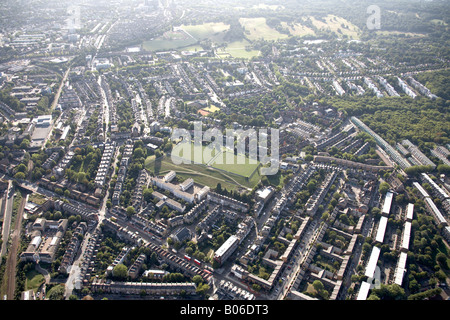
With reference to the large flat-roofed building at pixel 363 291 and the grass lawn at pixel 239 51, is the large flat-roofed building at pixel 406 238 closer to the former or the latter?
the large flat-roofed building at pixel 363 291

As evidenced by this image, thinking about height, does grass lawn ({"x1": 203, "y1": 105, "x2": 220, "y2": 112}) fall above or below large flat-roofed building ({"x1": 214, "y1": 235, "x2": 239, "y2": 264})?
above

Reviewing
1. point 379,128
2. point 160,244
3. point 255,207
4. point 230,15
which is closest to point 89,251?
point 160,244

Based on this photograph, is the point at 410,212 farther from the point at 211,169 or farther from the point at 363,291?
the point at 211,169

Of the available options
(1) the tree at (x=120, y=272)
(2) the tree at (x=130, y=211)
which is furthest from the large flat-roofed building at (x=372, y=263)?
(2) the tree at (x=130, y=211)

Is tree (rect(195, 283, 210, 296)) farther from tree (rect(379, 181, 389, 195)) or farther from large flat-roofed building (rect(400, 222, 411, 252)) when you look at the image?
tree (rect(379, 181, 389, 195))

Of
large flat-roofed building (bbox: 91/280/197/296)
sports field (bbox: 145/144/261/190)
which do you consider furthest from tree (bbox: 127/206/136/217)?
large flat-roofed building (bbox: 91/280/197/296)

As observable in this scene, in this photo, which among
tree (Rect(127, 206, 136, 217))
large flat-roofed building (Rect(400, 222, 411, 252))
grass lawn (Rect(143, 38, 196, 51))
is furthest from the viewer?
grass lawn (Rect(143, 38, 196, 51))

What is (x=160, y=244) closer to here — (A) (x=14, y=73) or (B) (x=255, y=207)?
(B) (x=255, y=207)
